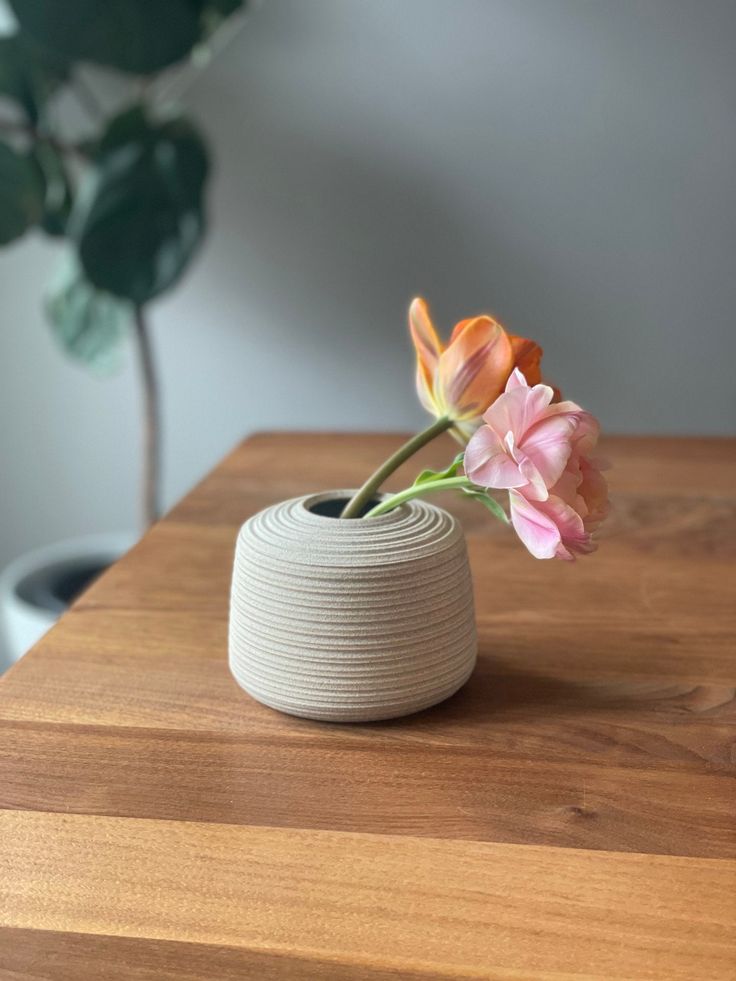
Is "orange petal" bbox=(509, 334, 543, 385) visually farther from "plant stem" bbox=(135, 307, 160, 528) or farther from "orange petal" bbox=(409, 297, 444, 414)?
"plant stem" bbox=(135, 307, 160, 528)

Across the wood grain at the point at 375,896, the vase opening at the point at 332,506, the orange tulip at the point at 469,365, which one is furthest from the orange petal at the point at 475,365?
the wood grain at the point at 375,896

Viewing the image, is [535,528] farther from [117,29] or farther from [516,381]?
[117,29]

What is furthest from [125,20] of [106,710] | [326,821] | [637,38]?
[326,821]

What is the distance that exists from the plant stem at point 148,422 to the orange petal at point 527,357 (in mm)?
951

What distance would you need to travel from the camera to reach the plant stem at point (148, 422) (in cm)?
146

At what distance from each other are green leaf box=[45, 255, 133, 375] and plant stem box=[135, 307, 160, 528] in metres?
0.04

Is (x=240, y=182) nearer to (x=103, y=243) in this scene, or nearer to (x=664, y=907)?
(x=103, y=243)

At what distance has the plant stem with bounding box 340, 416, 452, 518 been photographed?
0.60 meters

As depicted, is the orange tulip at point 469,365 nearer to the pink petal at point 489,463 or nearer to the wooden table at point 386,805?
the pink petal at point 489,463

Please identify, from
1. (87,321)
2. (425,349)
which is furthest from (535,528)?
(87,321)

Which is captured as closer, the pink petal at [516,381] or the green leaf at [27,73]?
the pink petal at [516,381]

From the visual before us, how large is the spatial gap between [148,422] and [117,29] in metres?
0.52

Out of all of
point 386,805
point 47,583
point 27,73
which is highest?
point 27,73

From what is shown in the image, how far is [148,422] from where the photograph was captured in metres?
1.51
